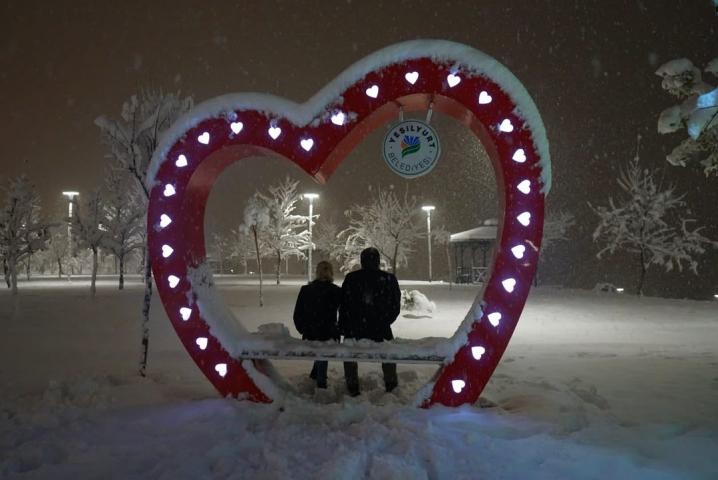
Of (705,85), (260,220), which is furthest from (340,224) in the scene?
(705,85)

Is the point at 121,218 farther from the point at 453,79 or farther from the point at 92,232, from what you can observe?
the point at 453,79

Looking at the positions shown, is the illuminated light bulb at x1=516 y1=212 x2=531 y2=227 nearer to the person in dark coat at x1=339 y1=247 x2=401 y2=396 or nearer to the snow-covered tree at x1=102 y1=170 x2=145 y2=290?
the person in dark coat at x1=339 y1=247 x2=401 y2=396

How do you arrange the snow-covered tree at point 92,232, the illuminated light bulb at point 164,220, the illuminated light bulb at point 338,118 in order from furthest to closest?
the snow-covered tree at point 92,232 → the illuminated light bulb at point 164,220 → the illuminated light bulb at point 338,118

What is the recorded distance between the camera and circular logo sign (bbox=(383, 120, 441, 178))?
241 inches

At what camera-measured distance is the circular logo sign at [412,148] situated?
20.1ft

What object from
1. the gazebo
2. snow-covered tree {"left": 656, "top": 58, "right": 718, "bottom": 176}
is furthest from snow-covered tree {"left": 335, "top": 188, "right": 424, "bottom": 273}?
snow-covered tree {"left": 656, "top": 58, "right": 718, "bottom": 176}

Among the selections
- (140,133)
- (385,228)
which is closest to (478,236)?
(385,228)

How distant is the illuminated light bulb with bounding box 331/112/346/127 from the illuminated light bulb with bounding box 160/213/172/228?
2196mm

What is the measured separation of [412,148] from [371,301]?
5.75ft

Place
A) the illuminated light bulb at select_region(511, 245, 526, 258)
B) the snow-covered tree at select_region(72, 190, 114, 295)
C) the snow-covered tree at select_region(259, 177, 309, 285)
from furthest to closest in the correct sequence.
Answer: the snow-covered tree at select_region(259, 177, 309, 285)
the snow-covered tree at select_region(72, 190, 114, 295)
the illuminated light bulb at select_region(511, 245, 526, 258)

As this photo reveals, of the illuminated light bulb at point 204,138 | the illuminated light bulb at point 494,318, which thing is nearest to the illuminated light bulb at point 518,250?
the illuminated light bulb at point 494,318

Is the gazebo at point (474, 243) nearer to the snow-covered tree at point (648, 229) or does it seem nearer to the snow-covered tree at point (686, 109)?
the snow-covered tree at point (648, 229)

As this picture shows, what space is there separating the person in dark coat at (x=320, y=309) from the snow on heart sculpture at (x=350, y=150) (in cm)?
59

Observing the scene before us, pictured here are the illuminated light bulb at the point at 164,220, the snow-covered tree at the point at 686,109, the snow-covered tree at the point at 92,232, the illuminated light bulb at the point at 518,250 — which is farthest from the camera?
the snow-covered tree at the point at 92,232
